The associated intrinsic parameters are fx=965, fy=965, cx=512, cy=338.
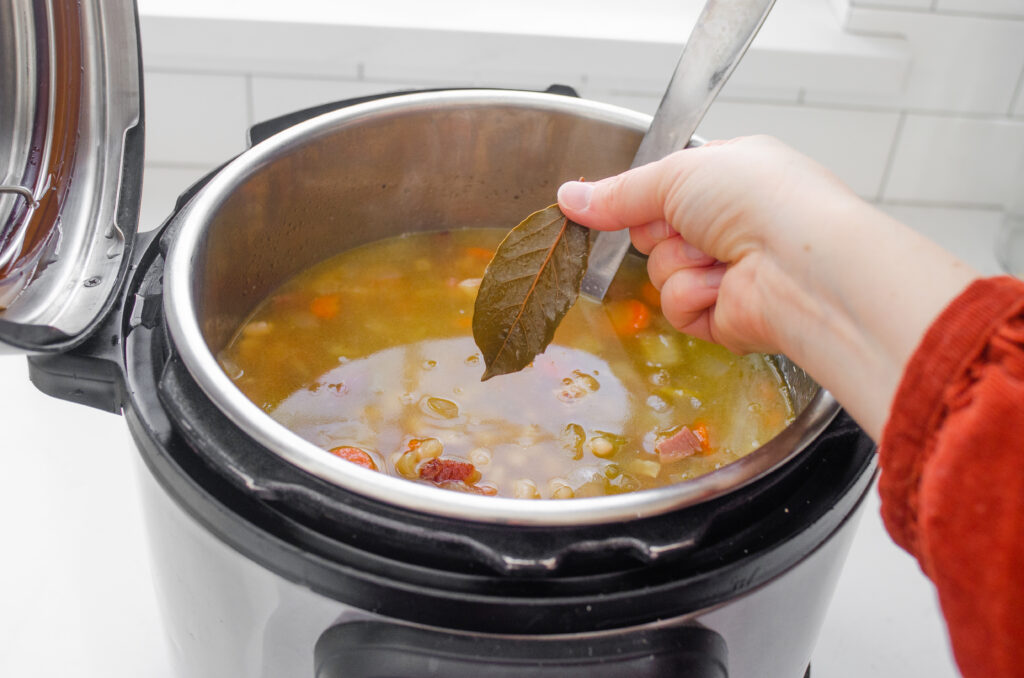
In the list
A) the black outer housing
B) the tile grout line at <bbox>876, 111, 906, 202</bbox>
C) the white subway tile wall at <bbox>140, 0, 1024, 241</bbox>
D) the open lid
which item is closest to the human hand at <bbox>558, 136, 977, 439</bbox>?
the black outer housing

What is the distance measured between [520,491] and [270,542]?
320 mm

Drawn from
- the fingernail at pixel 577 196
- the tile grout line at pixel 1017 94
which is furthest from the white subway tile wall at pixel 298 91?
the tile grout line at pixel 1017 94

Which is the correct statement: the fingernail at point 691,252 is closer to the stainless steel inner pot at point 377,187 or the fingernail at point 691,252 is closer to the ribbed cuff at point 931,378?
the stainless steel inner pot at point 377,187

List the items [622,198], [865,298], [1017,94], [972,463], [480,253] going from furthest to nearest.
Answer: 1. [1017,94]
2. [480,253]
3. [622,198]
4. [865,298]
5. [972,463]

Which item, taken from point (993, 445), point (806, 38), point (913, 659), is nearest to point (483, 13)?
point (806, 38)

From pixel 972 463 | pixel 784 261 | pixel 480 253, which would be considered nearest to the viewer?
pixel 972 463

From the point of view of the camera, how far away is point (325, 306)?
52.2 inches

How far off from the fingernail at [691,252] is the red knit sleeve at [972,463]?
0.43m

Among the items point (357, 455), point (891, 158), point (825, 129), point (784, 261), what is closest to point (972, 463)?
point (784, 261)

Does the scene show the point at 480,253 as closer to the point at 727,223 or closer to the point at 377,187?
the point at 377,187

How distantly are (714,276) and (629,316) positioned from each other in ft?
1.13

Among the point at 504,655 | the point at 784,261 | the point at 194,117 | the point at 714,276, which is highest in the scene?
the point at 784,261

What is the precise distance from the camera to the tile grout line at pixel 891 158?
215 centimetres

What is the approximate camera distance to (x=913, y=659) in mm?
1359
